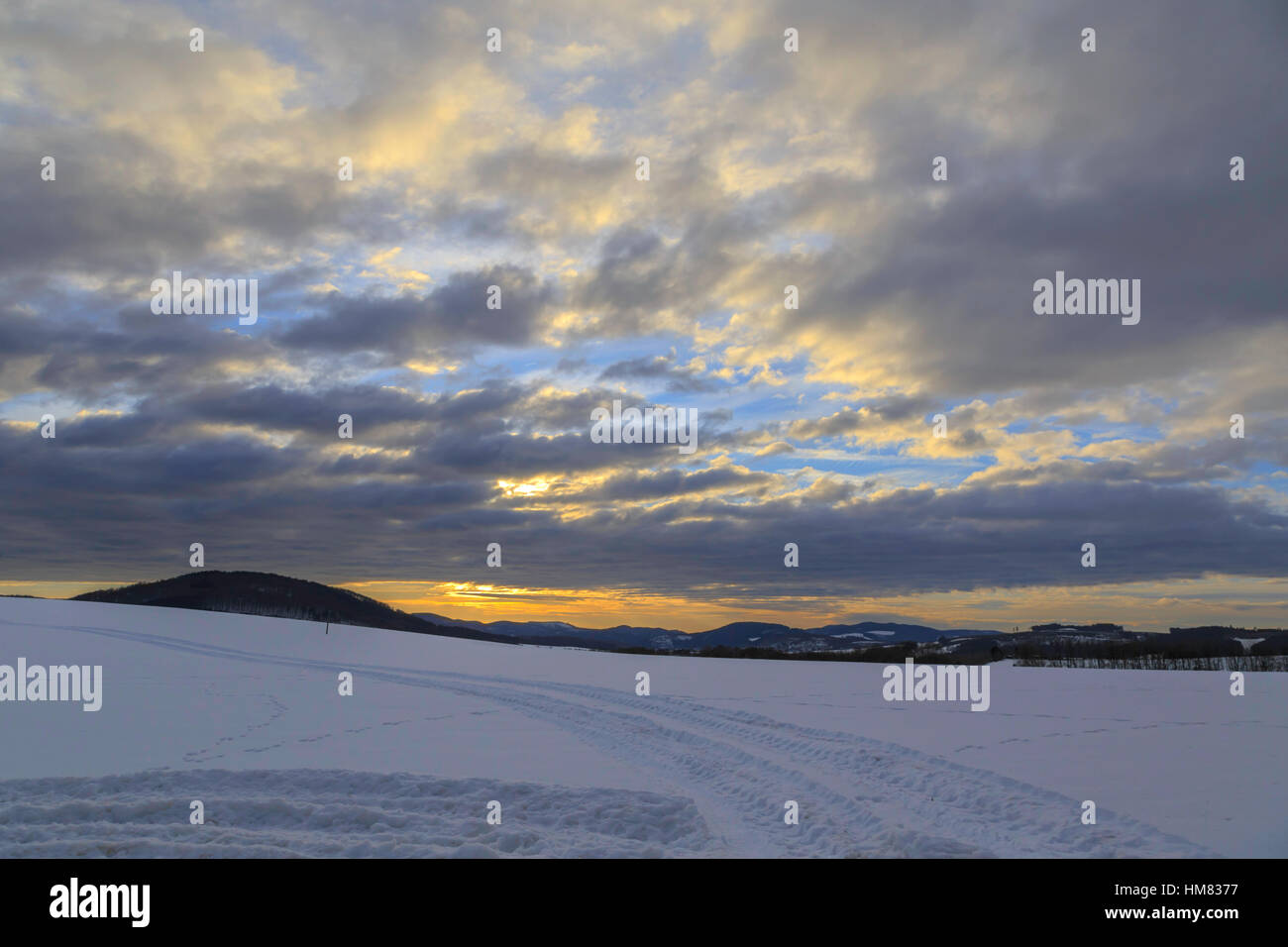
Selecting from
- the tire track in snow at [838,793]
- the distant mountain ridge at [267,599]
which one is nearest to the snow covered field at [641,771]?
the tire track in snow at [838,793]

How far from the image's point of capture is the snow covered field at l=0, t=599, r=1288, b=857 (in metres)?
7.90

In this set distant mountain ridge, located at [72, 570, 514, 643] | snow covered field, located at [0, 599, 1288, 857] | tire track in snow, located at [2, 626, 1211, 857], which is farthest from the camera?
distant mountain ridge, located at [72, 570, 514, 643]

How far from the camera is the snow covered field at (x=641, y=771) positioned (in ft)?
25.9

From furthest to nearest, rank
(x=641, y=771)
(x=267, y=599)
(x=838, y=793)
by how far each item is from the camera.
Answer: (x=267, y=599) < (x=641, y=771) < (x=838, y=793)

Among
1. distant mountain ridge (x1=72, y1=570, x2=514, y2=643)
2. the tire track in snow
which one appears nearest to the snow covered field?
the tire track in snow

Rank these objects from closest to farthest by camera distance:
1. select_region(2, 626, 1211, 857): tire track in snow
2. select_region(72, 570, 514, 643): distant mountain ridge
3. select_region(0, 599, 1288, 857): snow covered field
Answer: select_region(2, 626, 1211, 857): tire track in snow < select_region(0, 599, 1288, 857): snow covered field < select_region(72, 570, 514, 643): distant mountain ridge

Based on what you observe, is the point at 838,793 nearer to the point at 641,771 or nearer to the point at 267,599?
the point at 641,771

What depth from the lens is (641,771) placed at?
1161 cm

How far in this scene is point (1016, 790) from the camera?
31.4 ft

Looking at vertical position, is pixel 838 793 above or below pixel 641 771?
above

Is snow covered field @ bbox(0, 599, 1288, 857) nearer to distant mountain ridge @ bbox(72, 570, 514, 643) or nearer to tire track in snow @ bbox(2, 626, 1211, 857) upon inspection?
tire track in snow @ bbox(2, 626, 1211, 857)

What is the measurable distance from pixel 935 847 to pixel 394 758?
27.0 ft

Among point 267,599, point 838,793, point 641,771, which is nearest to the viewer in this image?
point 838,793

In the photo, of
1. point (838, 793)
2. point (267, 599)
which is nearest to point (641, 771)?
point (838, 793)
